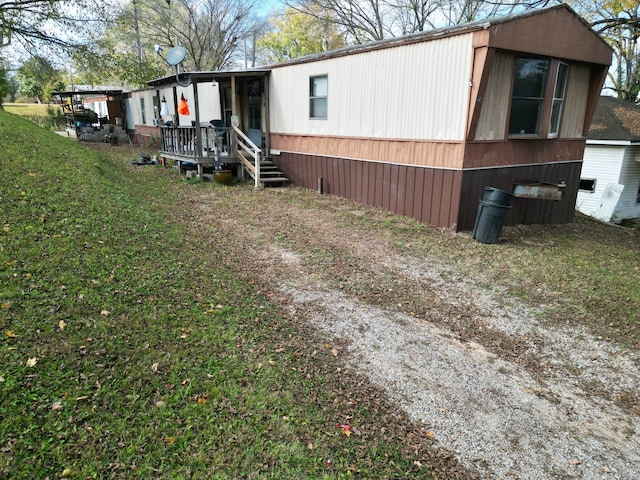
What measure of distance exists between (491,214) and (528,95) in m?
2.81

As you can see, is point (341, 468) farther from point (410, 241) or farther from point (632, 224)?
point (632, 224)

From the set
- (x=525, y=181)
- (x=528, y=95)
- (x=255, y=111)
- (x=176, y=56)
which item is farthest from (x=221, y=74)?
(x=525, y=181)

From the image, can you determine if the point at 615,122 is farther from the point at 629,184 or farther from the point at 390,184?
the point at 390,184

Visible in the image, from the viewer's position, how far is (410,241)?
741cm

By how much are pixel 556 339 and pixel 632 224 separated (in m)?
14.2

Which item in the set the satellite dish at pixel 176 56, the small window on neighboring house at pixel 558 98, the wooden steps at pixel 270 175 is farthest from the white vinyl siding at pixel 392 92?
the satellite dish at pixel 176 56

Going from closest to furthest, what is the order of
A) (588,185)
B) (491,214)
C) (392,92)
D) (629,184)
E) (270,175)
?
(491,214)
(392,92)
(270,175)
(629,184)
(588,185)

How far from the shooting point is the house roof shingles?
1470 centimetres

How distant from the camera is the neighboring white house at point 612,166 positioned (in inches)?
585

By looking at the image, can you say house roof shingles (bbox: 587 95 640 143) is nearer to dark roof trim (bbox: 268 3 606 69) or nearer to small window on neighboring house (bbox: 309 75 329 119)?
dark roof trim (bbox: 268 3 606 69)

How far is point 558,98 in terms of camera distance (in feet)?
29.5

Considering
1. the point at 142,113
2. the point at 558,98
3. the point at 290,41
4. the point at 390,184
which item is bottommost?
the point at 390,184

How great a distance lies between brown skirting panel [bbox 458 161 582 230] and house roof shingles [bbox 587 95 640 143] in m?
6.35

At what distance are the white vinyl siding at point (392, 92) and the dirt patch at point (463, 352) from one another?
2398 mm
